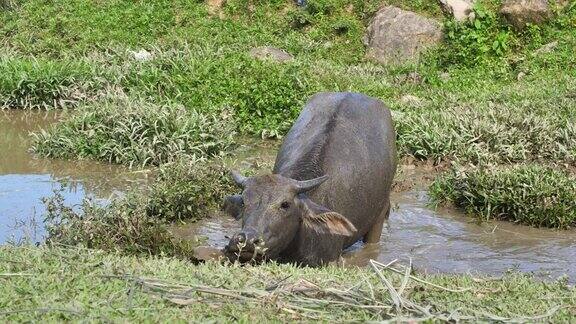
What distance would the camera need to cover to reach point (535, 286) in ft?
17.7

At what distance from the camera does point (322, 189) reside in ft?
24.4

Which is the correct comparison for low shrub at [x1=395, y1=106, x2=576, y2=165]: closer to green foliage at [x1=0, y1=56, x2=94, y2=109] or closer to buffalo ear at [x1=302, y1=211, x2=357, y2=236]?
buffalo ear at [x1=302, y1=211, x2=357, y2=236]

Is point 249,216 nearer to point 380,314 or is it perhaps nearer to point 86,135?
point 380,314

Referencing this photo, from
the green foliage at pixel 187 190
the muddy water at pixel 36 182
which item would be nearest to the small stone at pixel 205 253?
the green foliage at pixel 187 190

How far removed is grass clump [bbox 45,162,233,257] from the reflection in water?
23 centimetres

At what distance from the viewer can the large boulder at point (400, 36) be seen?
1570 cm

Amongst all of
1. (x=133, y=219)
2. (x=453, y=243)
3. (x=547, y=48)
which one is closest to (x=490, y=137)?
(x=453, y=243)

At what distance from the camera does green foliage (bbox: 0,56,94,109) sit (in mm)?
13219

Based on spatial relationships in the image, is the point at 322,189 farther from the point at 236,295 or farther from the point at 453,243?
the point at 236,295

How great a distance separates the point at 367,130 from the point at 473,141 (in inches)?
111

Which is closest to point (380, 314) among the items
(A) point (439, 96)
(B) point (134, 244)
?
(B) point (134, 244)

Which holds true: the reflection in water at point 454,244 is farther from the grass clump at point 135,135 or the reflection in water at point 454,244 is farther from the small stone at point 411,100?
the small stone at point 411,100

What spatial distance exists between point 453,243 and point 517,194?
0.79 m

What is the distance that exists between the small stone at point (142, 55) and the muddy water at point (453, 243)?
5.53 m
